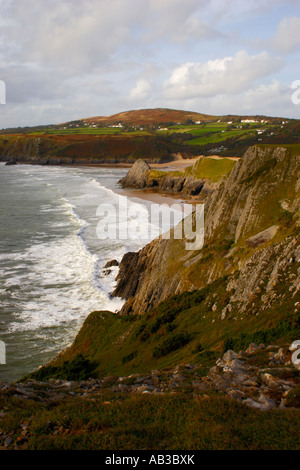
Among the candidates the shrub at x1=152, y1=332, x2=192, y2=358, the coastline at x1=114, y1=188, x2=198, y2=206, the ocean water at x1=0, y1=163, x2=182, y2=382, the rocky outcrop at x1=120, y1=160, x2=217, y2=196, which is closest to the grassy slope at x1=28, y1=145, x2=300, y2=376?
the shrub at x1=152, y1=332, x2=192, y2=358

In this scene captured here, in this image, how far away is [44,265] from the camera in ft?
101

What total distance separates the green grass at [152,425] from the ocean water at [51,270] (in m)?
10.8

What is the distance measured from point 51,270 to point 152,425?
24639mm

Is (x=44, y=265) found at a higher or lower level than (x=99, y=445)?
lower

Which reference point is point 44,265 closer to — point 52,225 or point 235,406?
point 52,225

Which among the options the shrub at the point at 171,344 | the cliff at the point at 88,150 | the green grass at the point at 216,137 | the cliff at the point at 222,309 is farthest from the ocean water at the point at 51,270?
the green grass at the point at 216,137

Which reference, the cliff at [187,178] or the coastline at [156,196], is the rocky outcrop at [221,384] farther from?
the cliff at [187,178]

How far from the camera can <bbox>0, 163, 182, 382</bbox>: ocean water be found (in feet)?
66.1

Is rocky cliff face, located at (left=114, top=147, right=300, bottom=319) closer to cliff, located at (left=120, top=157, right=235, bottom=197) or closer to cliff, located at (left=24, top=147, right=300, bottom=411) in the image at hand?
cliff, located at (left=24, top=147, right=300, bottom=411)

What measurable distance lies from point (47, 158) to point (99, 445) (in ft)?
476

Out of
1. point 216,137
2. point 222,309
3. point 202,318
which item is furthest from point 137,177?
point 216,137

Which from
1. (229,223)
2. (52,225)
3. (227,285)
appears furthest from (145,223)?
(227,285)

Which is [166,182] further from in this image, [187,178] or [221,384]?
[221,384]

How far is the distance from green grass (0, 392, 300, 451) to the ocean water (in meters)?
10.8
